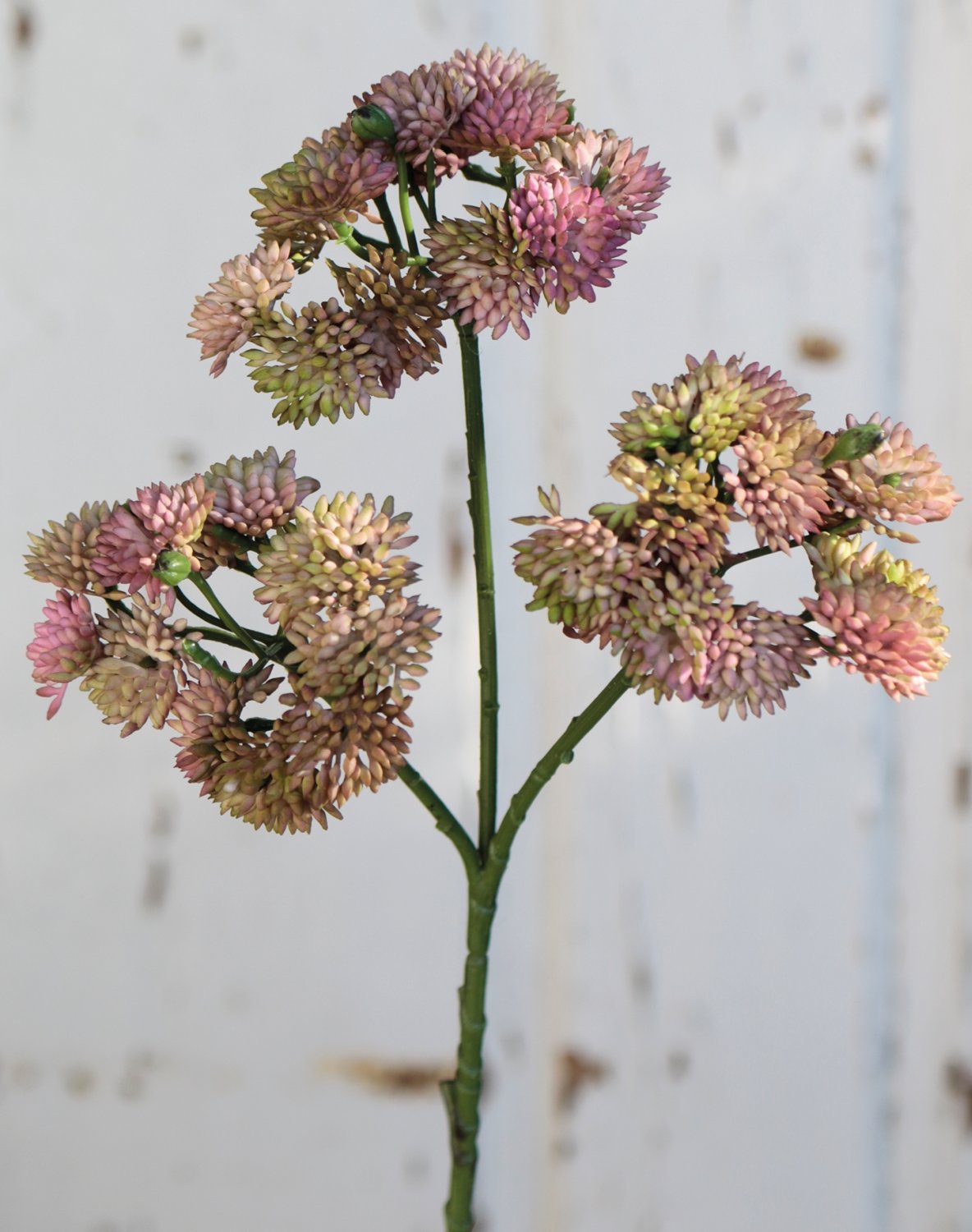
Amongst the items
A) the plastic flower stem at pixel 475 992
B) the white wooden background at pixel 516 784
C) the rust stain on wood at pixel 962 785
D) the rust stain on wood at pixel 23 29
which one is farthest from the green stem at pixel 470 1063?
the rust stain on wood at pixel 23 29

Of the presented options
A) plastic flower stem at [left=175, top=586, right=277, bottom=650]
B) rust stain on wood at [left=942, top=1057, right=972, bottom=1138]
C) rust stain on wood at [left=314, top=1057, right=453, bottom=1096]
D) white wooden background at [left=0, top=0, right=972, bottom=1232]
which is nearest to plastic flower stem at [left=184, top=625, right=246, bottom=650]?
plastic flower stem at [left=175, top=586, right=277, bottom=650]

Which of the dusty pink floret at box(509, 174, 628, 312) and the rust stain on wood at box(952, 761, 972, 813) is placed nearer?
the dusty pink floret at box(509, 174, 628, 312)

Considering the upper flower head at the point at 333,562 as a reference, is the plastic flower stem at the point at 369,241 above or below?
above

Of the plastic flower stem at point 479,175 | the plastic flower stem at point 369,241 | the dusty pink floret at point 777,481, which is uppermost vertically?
the plastic flower stem at point 479,175

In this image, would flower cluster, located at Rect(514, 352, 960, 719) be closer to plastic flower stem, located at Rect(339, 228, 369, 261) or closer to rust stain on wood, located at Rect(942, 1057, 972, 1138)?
plastic flower stem, located at Rect(339, 228, 369, 261)

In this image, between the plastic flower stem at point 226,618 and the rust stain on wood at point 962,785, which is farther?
the rust stain on wood at point 962,785

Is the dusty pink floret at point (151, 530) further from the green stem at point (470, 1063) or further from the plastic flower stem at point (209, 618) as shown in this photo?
the green stem at point (470, 1063)

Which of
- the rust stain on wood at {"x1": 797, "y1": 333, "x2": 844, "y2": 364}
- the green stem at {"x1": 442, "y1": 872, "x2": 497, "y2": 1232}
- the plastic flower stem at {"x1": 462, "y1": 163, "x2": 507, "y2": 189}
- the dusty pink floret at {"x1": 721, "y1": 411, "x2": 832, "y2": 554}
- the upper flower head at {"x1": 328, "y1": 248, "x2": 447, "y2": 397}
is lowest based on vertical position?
the green stem at {"x1": 442, "y1": 872, "x2": 497, "y2": 1232}

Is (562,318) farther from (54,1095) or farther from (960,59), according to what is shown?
(54,1095)
